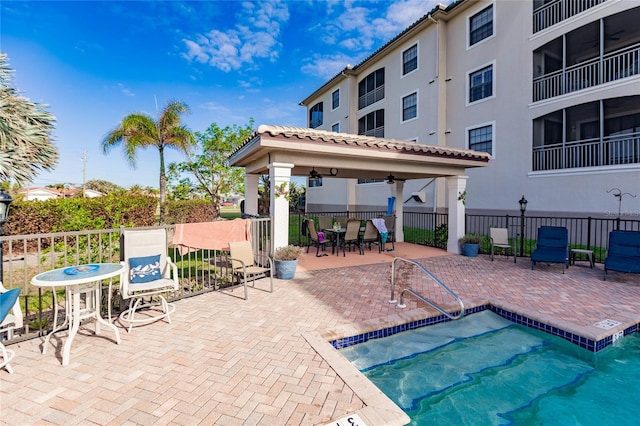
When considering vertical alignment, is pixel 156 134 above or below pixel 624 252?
above

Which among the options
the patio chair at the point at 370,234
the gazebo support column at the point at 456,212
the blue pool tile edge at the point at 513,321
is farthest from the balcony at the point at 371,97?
the blue pool tile edge at the point at 513,321

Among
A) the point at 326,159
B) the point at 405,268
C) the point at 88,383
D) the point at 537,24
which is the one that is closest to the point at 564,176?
the point at 537,24

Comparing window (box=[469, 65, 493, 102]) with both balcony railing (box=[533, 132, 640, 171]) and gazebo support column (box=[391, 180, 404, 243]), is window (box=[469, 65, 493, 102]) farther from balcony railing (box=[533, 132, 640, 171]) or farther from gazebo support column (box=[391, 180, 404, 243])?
gazebo support column (box=[391, 180, 404, 243])

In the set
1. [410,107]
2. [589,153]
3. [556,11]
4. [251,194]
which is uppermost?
[556,11]

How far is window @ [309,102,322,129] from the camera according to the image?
28756 mm

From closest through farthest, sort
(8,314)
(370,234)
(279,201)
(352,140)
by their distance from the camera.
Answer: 1. (8,314)
2. (279,201)
3. (352,140)
4. (370,234)

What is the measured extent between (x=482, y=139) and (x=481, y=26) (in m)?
5.78

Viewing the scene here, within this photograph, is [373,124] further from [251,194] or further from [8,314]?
[8,314]

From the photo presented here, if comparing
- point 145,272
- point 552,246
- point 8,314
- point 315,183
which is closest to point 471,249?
point 552,246

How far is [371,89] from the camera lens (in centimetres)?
2262

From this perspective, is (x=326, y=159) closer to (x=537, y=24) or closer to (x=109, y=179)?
(x=537, y=24)

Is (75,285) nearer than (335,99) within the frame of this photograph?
Yes

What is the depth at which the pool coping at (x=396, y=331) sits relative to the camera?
268 cm

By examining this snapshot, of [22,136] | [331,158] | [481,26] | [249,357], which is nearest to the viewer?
[249,357]
